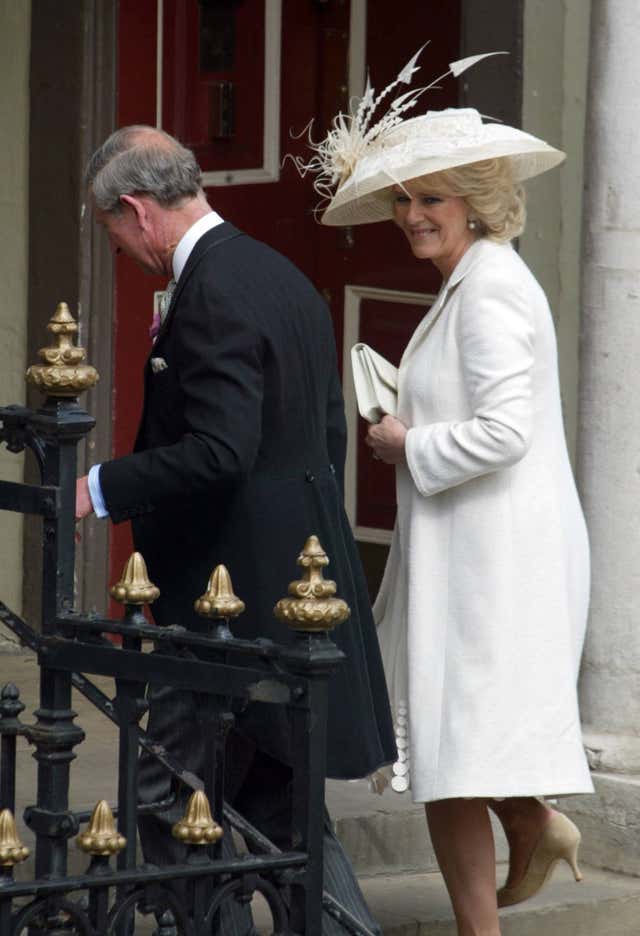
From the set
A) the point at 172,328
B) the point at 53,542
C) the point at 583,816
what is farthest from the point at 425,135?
the point at 583,816

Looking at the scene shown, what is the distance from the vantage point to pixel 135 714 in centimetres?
325


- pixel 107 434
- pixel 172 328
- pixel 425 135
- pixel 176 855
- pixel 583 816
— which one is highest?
pixel 425 135

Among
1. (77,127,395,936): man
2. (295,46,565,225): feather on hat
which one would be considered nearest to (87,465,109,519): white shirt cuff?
(77,127,395,936): man

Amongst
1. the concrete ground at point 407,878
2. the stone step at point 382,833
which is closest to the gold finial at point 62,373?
the concrete ground at point 407,878

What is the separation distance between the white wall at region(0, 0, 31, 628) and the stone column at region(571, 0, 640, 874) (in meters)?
2.03

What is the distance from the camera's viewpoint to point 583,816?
552 centimetres

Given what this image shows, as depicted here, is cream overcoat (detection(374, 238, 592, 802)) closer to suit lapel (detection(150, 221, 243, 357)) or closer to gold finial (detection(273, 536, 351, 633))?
suit lapel (detection(150, 221, 243, 357))

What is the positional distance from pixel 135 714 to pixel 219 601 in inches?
9.4

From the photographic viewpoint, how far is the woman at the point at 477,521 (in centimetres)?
406

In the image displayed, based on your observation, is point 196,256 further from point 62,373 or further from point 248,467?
point 62,373

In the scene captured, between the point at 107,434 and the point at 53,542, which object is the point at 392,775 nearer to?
the point at 53,542

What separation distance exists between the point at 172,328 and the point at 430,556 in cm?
69

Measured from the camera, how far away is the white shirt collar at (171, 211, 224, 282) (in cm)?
Result: 397

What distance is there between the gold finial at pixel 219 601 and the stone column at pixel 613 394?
96.0 inches
